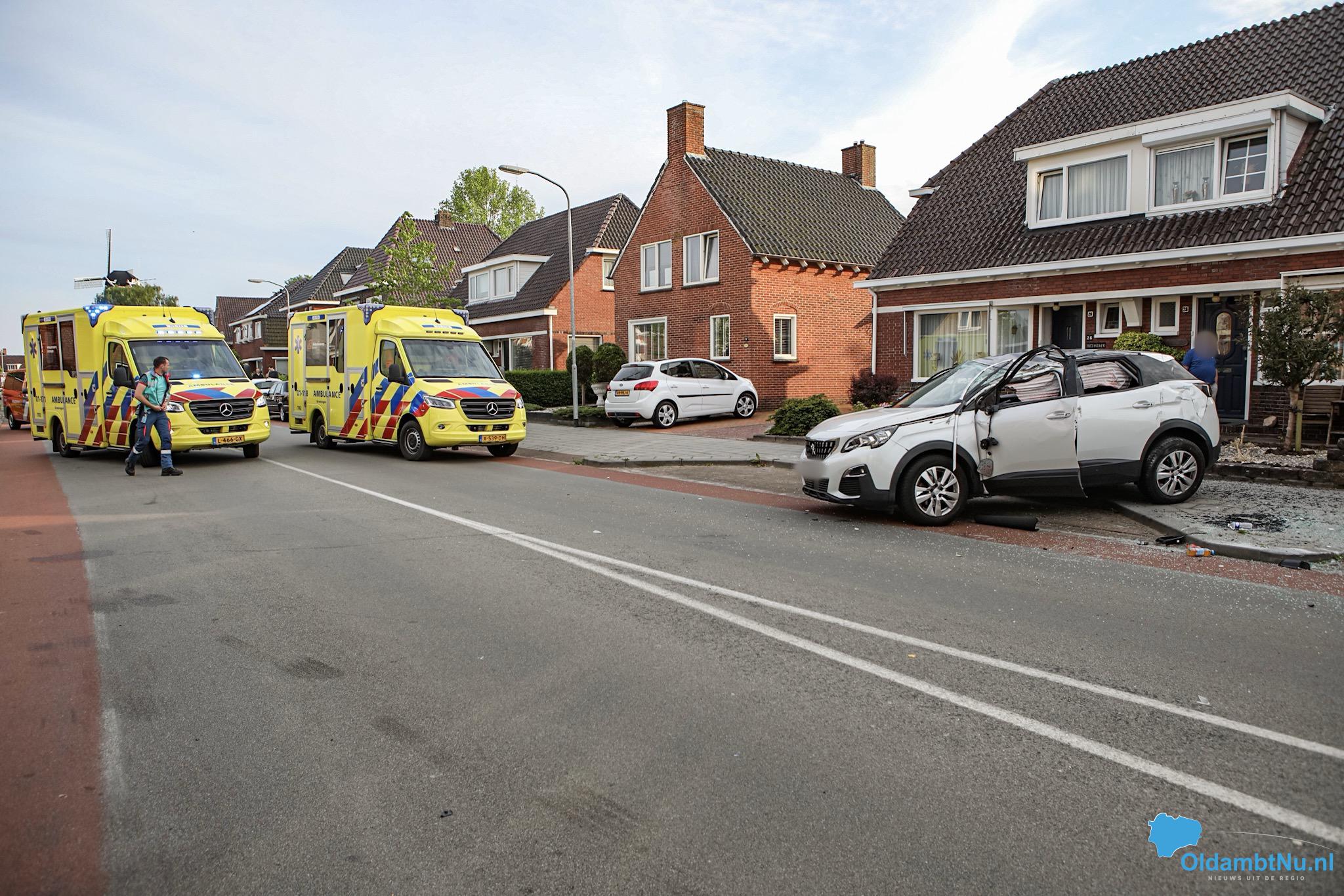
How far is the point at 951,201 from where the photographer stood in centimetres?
2206

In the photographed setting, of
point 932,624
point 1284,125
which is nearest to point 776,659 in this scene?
point 932,624

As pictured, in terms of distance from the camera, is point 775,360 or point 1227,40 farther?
point 775,360

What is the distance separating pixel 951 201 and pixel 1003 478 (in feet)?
48.1

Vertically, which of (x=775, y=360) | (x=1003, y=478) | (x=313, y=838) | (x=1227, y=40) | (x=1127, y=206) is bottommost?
(x=313, y=838)

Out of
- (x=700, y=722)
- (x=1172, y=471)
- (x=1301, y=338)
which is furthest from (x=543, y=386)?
(x=700, y=722)

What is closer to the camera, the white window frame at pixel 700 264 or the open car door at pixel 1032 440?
the open car door at pixel 1032 440

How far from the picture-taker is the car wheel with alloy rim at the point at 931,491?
916 centimetres

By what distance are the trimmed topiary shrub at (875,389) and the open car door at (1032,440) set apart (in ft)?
34.6

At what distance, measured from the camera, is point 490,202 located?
74812mm

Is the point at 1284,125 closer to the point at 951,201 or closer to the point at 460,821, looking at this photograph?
the point at 951,201

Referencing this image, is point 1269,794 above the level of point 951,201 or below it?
below

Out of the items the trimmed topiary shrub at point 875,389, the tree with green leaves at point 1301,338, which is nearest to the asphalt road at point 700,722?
the tree with green leaves at point 1301,338

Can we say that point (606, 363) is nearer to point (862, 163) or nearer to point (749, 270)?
point (749, 270)
